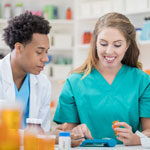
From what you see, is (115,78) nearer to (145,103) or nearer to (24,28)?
(145,103)

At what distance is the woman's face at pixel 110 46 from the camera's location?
5.25 feet

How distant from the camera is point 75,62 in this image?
12.9 feet

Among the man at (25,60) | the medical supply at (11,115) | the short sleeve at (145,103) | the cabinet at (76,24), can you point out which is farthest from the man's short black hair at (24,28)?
the cabinet at (76,24)

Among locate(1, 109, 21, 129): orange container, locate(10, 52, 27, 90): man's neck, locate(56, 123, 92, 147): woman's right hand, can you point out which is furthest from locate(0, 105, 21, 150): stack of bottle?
locate(10, 52, 27, 90): man's neck

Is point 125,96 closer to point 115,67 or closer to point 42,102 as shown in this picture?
point 115,67

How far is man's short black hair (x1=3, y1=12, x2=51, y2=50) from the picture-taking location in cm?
164

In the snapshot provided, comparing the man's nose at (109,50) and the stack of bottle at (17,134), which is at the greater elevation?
the man's nose at (109,50)

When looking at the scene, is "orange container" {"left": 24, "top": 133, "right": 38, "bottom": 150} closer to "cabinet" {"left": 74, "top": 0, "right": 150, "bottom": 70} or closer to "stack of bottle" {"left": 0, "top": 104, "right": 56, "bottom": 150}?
"stack of bottle" {"left": 0, "top": 104, "right": 56, "bottom": 150}

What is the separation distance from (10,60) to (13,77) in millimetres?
93

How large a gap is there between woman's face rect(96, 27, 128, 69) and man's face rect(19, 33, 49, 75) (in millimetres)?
272

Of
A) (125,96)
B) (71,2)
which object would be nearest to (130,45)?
(125,96)

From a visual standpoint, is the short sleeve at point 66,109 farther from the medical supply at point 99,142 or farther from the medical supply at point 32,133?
the medical supply at point 32,133

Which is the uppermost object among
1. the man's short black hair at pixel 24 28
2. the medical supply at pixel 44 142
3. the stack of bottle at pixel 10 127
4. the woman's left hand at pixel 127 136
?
the man's short black hair at pixel 24 28

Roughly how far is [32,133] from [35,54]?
71 centimetres
